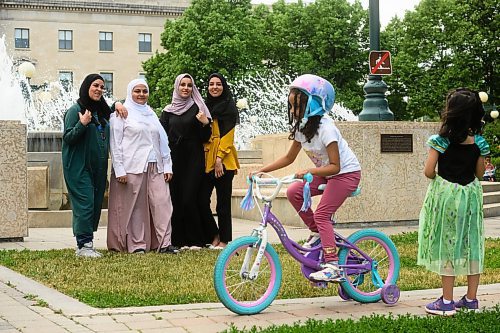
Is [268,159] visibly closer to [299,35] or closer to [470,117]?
[470,117]

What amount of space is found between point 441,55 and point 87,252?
42.6 m

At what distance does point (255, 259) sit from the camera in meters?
6.34

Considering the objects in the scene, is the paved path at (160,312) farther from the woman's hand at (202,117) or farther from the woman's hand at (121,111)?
the woman's hand at (202,117)

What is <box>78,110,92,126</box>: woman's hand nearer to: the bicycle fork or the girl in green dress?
the bicycle fork

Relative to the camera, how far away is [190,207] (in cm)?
1068

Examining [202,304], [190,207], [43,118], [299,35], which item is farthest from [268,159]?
[299,35]

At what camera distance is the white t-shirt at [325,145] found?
662 centimetres

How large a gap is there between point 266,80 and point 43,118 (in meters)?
19.0

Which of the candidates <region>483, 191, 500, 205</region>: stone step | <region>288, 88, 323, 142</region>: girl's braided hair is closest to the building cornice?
<region>483, 191, 500, 205</region>: stone step

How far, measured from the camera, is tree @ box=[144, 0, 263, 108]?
53.4m

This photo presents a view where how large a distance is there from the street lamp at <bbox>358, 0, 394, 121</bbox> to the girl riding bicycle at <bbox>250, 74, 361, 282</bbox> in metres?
7.48

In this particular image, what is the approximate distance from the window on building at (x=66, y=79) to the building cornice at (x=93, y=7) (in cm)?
560

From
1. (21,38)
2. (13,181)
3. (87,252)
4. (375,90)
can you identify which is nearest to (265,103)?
(21,38)

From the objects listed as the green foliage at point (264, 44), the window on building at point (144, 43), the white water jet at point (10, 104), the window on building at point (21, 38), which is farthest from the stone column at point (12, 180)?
the window on building at point (144, 43)
